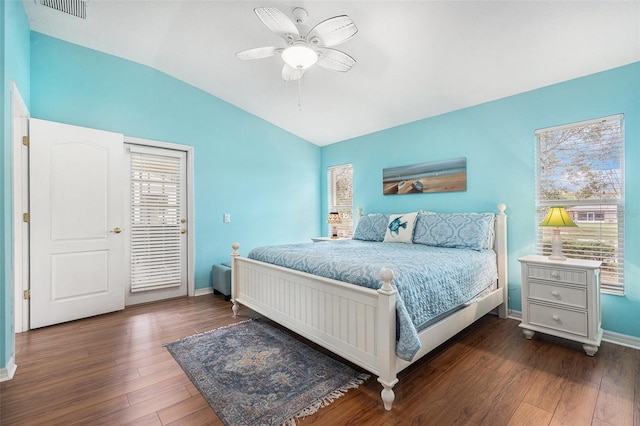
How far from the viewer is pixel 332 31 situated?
1.98m

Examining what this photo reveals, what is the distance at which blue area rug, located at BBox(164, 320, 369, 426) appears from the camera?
1589mm

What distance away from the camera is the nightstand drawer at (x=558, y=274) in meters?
2.21

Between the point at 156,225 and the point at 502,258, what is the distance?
4.07 m

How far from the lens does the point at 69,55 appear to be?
3.03m

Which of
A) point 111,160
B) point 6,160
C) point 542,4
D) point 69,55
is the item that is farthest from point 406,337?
point 69,55

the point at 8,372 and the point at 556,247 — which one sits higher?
the point at 556,247

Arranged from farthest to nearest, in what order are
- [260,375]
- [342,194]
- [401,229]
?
1. [342,194]
2. [401,229]
3. [260,375]

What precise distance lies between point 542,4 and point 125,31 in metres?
3.67

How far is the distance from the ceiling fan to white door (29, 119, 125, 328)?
2.08 meters

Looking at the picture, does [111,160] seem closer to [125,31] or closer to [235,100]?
[125,31]

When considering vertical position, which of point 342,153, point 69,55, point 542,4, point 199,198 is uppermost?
point 69,55

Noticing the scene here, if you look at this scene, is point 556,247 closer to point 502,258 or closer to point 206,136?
point 502,258

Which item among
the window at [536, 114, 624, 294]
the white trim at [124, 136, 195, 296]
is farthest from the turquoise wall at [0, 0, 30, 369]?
the window at [536, 114, 624, 294]

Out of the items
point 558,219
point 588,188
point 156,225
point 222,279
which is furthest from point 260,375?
point 588,188
